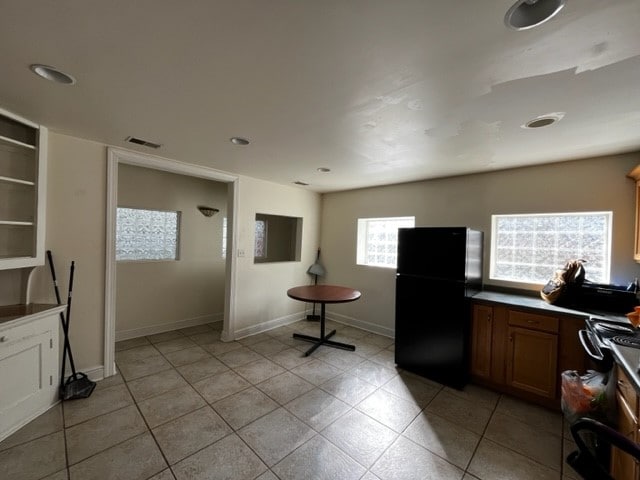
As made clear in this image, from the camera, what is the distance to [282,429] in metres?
2.04

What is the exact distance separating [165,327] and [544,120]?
4961mm

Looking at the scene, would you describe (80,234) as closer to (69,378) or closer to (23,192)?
(23,192)

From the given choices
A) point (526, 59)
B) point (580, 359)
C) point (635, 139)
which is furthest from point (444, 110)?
point (580, 359)

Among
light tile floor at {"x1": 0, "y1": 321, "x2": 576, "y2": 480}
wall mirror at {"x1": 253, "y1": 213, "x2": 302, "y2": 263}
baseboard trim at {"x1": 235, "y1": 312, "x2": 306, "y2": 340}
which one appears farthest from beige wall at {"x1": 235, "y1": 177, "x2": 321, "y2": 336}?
light tile floor at {"x1": 0, "y1": 321, "x2": 576, "y2": 480}

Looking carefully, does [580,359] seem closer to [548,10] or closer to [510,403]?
[510,403]

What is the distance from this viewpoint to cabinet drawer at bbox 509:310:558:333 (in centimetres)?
236

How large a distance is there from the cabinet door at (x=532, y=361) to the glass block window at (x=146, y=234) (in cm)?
450

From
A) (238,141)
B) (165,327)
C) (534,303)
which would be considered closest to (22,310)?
(165,327)

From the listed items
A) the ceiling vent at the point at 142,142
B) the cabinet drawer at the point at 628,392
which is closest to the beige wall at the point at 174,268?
the ceiling vent at the point at 142,142

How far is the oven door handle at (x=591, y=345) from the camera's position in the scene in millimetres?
1692

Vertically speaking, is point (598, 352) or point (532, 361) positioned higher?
point (598, 352)

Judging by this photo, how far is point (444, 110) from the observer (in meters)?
1.73

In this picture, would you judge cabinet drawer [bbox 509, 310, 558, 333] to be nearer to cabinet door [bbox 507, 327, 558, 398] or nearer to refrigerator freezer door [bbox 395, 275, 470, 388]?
cabinet door [bbox 507, 327, 558, 398]

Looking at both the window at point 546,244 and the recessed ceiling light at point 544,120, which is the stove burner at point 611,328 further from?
the recessed ceiling light at point 544,120
